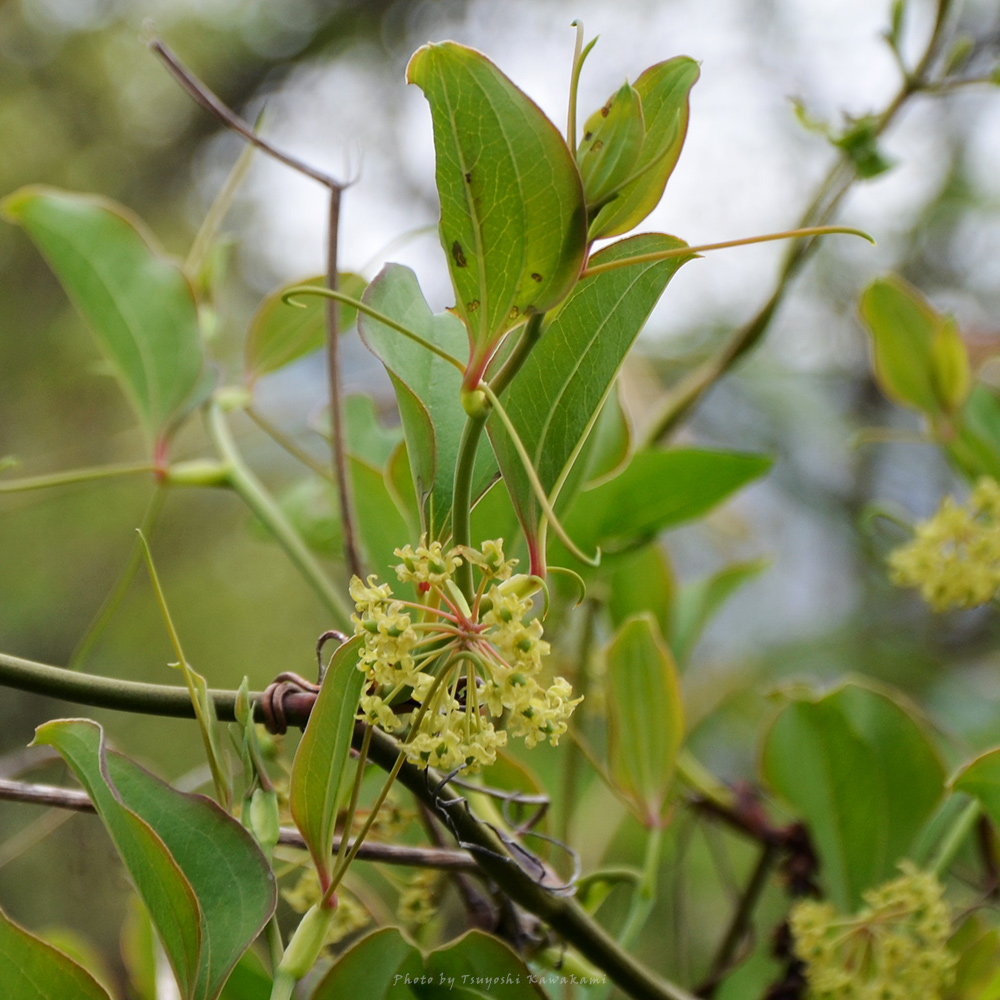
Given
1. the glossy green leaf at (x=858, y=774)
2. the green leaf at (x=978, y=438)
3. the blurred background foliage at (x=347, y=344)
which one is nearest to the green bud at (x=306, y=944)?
the glossy green leaf at (x=858, y=774)

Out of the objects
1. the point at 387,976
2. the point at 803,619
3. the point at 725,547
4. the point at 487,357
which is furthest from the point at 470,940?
the point at 803,619

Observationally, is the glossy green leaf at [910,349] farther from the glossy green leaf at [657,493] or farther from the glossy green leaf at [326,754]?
the glossy green leaf at [326,754]

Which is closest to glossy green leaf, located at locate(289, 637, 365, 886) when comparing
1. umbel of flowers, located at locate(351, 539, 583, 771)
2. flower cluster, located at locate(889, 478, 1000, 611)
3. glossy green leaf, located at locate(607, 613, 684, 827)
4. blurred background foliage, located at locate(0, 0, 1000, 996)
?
umbel of flowers, located at locate(351, 539, 583, 771)

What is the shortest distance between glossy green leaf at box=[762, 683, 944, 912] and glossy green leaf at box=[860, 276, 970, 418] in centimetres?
14

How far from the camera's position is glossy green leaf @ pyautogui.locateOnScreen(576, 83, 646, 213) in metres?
0.16

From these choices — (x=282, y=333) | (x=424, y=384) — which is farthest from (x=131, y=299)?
(x=424, y=384)

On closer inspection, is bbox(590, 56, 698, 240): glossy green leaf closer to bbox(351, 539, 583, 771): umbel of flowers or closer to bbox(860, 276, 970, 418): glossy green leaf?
bbox(351, 539, 583, 771): umbel of flowers

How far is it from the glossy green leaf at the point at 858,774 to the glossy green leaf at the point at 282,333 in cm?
24

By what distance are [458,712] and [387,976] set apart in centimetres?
9

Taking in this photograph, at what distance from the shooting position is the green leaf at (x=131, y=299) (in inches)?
12.8

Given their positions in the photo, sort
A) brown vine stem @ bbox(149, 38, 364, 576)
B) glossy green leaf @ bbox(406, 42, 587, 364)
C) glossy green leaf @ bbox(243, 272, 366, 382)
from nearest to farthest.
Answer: glossy green leaf @ bbox(406, 42, 587, 364) < brown vine stem @ bbox(149, 38, 364, 576) < glossy green leaf @ bbox(243, 272, 366, 382)

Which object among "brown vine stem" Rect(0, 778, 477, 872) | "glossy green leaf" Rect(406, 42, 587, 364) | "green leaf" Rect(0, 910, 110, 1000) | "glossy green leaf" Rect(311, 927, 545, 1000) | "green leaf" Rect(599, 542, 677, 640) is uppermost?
"glossy green leaf" Rect(406, 42, 587, 364)

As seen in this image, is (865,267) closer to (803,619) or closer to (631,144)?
(803,619)

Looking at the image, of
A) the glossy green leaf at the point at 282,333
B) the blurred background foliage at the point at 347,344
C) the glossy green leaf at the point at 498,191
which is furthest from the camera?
the blurred background foliage at the point at 347,344
